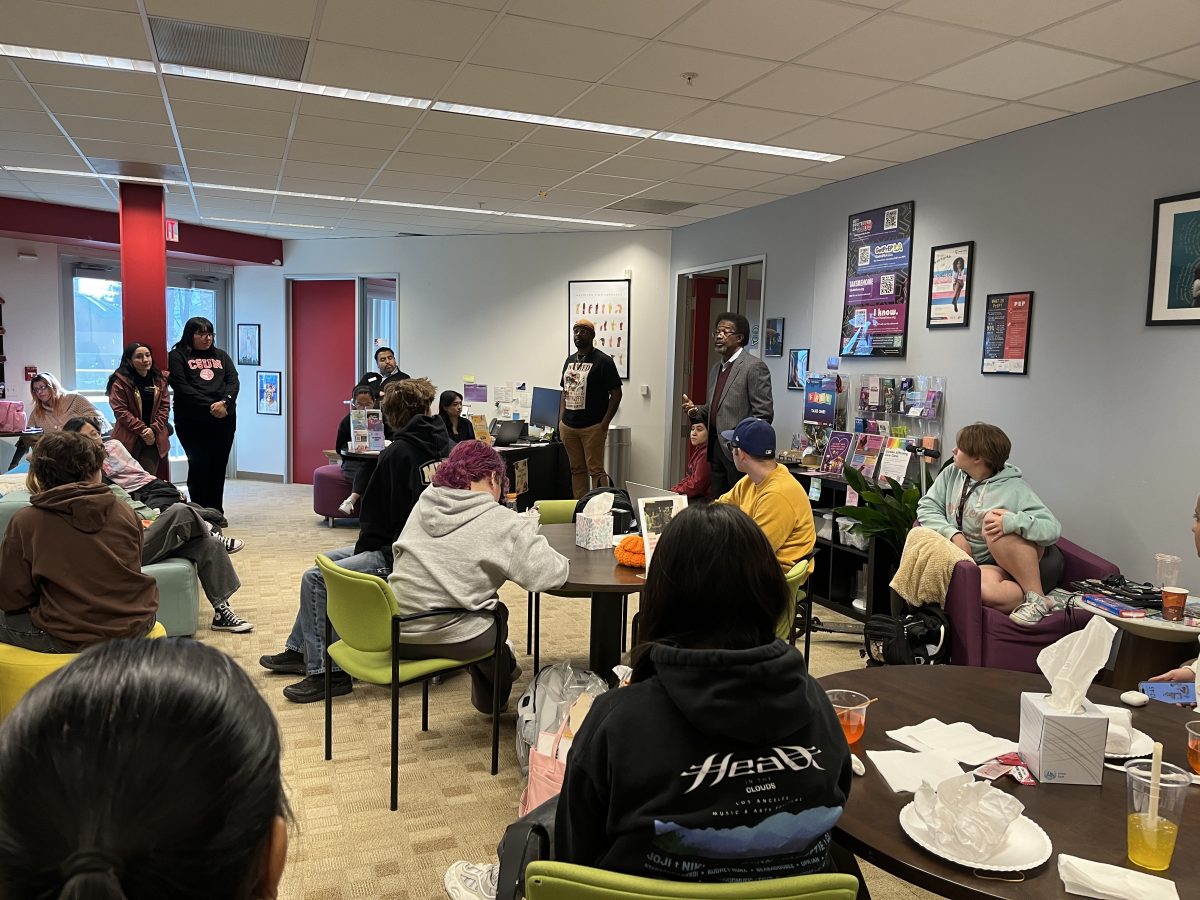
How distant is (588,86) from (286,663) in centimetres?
331

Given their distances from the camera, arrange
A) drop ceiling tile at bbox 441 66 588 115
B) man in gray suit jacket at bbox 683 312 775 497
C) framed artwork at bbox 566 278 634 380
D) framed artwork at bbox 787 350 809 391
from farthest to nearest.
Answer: framed artwork at bbox 566 278 634 380 < framed artwork at bbox 787 350 809 391 < man in gray suit jacket at bbox 683 312 775 497 < drop ceiling tile at bbox 441 66 588 115

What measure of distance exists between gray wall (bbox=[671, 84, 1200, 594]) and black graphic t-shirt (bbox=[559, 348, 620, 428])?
301cm

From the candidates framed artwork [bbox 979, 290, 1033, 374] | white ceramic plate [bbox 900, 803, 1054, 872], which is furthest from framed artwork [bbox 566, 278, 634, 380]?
white ceramic plate [bbox 900, 803, 1054, 872]

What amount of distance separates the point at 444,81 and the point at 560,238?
531 centimetres

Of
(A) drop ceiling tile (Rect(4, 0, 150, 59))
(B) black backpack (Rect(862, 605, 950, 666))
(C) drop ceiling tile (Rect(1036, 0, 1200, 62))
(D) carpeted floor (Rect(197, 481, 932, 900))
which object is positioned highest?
(A) drop ceiling tile (Rect(4, 0, 150, 59))

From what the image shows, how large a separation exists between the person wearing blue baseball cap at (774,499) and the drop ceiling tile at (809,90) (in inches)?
67.8

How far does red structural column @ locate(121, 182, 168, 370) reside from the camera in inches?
281

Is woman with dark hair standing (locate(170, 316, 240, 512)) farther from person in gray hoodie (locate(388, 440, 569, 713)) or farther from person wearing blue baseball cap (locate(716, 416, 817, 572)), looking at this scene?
person wearing blue baseball cap (locate(716, 416, 817, 572))

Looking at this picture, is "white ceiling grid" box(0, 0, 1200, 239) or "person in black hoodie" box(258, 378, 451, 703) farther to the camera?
"person in black hoodie" box(258, 378, 451, 703)

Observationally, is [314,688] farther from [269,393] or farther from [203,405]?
[269,393]

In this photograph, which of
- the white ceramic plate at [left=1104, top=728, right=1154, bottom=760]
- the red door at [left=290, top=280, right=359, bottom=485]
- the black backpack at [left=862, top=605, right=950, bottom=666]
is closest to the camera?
the white ceramic plate at [left=1104, top=728, right=1154, bottom=760]

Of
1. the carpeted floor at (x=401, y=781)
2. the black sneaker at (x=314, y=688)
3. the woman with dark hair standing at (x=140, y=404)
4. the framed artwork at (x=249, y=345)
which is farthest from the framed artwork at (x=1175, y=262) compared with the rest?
the framed artwork at (x=249, y=345)

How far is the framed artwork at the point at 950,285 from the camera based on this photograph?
17.5ft

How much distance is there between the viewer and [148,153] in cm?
620
